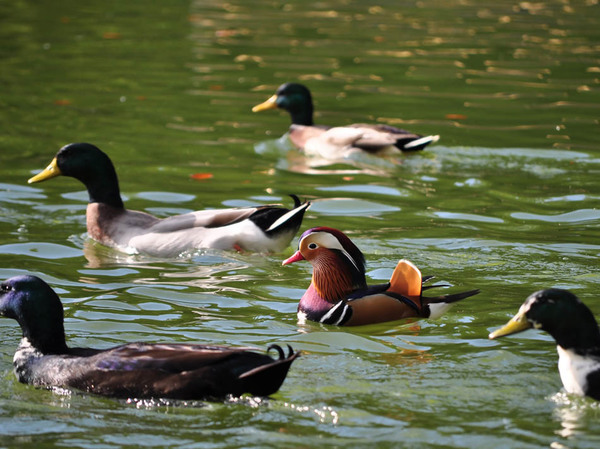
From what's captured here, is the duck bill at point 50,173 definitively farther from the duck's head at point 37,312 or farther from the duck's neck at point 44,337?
the duck's neck at point 44,337

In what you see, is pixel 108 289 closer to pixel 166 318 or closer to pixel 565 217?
pixel 166 318

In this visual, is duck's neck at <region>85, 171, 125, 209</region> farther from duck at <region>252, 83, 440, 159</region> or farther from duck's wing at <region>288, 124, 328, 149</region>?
duck's wing at <region>288, 124, 328, 149</region>

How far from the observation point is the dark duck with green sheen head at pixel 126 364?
20.9 feet

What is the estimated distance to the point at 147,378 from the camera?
6496 mm

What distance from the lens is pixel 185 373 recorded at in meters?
6.42

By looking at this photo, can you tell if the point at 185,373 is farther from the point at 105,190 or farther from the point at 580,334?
the point at 105,190

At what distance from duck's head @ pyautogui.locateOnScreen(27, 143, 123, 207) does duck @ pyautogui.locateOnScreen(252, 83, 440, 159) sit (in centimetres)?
373

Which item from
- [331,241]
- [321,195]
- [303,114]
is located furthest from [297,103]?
[331,241]

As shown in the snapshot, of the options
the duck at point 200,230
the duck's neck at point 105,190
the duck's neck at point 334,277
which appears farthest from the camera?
the duck's neck at point 105,190

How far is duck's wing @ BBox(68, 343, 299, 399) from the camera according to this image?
6.36 meters

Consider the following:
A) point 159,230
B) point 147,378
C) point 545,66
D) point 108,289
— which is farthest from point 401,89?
point 147,378

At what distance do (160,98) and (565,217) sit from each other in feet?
24.5

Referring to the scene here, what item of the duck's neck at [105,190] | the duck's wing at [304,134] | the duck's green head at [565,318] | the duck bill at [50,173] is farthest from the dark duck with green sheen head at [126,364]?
the duck's wing at [304,134]

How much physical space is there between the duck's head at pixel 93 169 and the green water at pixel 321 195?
1.67 ft
